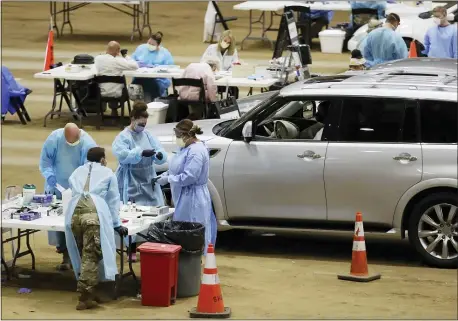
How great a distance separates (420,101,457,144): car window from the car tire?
0.58 m

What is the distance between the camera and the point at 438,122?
1266 centimetres

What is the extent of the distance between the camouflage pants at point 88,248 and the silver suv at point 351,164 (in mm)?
2328

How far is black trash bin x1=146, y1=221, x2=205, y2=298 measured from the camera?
11.5 meters

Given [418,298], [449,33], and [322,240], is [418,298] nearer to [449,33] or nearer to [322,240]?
[322,240]

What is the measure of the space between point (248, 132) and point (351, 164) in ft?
3.96

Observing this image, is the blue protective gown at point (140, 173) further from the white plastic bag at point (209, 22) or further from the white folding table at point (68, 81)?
the white plastic bag at point (209, 22)

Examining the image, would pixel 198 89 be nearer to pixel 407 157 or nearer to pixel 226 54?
pixel 226 54

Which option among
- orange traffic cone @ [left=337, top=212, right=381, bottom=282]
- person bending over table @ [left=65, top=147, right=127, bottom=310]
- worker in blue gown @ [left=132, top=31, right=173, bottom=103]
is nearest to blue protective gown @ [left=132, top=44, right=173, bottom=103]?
worker in blue gown @ [left=132, top=31, right=173, bottom=103]

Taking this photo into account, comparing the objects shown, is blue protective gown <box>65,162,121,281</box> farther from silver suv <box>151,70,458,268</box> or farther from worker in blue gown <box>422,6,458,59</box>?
worker in blue gown <box>422,6,458,59</box>

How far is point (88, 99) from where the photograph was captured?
69.2 ft

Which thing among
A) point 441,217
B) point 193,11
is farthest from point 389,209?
point 193,11

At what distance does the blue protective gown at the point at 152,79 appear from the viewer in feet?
69.4

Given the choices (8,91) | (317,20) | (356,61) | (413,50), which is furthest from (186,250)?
(317,20)

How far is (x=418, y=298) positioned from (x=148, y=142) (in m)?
3.26
